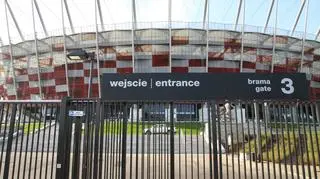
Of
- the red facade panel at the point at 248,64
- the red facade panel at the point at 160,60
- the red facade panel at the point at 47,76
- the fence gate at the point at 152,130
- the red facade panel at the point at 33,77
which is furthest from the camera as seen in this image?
the red facade panel at the point at 33,77

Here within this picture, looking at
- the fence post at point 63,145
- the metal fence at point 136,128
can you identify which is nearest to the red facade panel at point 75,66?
the metal fence at point 136,128

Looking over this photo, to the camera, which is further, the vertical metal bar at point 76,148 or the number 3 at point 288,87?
the number 3 at point 288,87

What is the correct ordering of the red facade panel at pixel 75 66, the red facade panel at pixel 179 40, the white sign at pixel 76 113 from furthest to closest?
the red facade panel at pixel 75 66
the red facade panel at pixel 179 40
the white sign at pixel 76 113

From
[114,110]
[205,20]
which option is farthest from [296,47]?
[114,110]

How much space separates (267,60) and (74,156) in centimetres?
3010

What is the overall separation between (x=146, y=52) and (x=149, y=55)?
0.39 metres

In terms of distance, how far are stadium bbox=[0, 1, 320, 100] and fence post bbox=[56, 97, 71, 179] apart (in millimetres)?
25803

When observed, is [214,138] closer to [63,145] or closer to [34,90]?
[63,145]

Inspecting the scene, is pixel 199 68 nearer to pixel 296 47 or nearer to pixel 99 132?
pixel 296 47

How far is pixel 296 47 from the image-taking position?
117 ft

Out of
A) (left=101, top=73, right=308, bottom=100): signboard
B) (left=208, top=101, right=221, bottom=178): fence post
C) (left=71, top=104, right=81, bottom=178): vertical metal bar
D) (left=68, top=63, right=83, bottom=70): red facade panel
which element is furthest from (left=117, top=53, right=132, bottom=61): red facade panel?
(left=208, top=101, right=221, bottom=178): fence post

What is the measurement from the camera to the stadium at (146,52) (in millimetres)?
33438

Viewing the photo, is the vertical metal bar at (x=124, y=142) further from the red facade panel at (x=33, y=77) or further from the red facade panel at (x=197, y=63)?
the red facade panel at (x=33, y=77)

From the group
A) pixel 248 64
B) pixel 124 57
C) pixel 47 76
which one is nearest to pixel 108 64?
pixel 124 57
